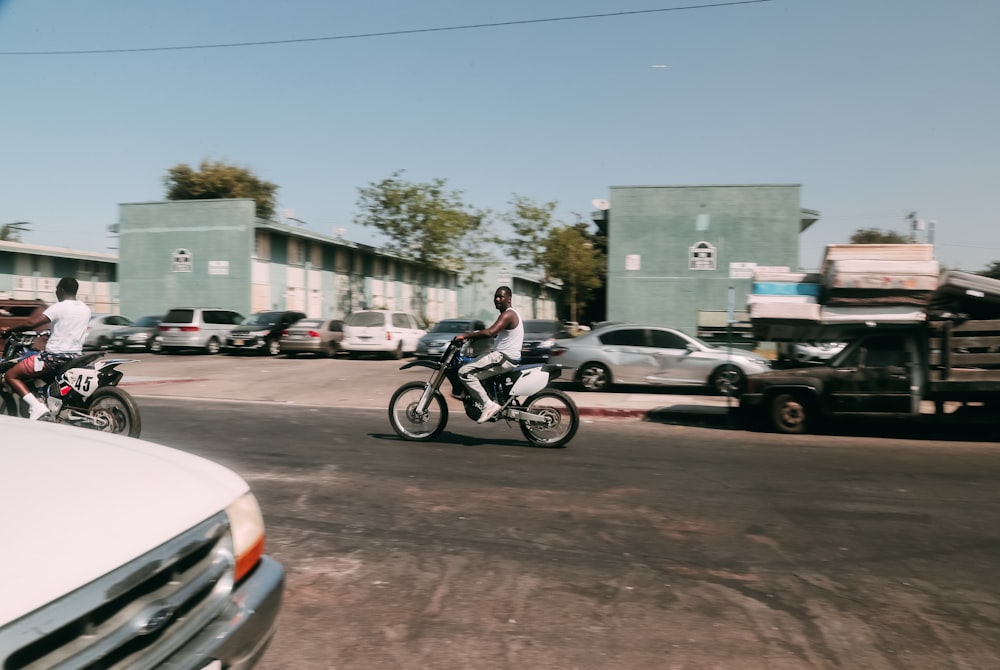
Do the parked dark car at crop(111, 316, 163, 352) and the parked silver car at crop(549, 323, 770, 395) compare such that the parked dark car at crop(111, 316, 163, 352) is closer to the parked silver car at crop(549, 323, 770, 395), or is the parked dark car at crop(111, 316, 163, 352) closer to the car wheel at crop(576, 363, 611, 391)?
the parked silver car at crop(549, 323, 770, 395)

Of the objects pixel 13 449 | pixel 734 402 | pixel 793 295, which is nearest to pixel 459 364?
pixel 793 295

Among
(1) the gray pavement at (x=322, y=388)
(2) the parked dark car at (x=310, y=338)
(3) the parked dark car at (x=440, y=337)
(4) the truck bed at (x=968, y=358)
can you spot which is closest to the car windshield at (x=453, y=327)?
(3) the parked dark car at (x=440, y=337)

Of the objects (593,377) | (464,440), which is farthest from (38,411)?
(593,377)

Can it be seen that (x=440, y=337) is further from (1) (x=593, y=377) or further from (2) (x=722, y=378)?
(2) (x=722, y=378)

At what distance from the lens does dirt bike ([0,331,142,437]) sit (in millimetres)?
8125

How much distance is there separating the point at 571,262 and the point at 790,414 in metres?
30.7

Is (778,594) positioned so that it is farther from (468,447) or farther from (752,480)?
(468,447)

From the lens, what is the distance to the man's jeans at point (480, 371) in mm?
8844

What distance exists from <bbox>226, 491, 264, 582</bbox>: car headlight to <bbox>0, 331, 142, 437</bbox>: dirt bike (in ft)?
19.8

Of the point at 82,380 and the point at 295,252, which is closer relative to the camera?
the point at 82,380

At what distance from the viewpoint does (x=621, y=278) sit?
29719 mm

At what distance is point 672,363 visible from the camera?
53.2 ft

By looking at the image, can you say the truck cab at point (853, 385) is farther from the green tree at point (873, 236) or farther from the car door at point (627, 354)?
the green tree at point (873, 236)

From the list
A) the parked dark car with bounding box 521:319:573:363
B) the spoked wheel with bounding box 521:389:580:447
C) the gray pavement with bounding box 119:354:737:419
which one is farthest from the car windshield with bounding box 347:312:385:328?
the spoked wheel with bounding box 521:389:580:447
